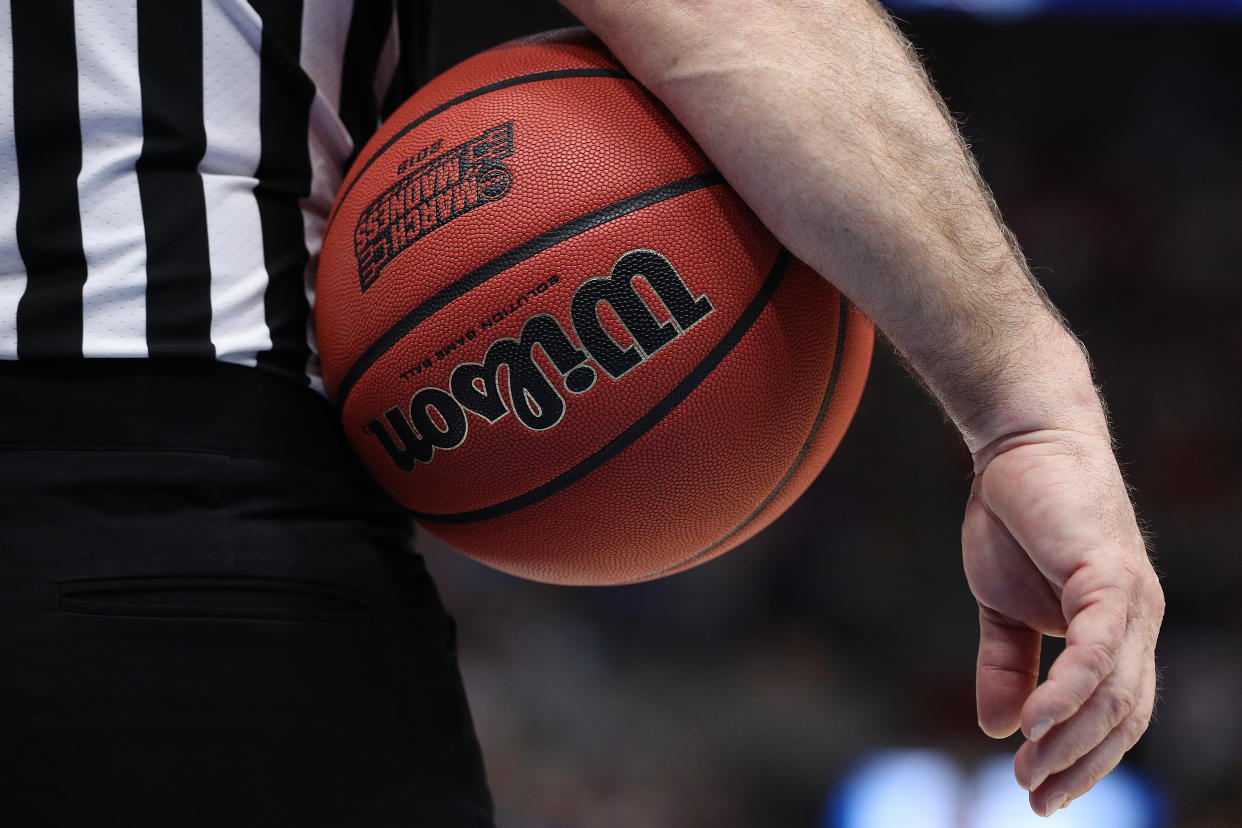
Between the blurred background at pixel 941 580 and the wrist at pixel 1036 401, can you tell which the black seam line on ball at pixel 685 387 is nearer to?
the wrist at pixel 1036 401

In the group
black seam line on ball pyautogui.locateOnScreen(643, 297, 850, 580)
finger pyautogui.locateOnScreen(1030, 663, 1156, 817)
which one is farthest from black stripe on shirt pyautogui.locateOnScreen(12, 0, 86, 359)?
finger pyautogui.locateOnScreen(1030, 663, 1156, 817)

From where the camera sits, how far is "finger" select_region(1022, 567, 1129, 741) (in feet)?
2.38

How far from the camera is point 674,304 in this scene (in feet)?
3.06

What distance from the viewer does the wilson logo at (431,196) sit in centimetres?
95

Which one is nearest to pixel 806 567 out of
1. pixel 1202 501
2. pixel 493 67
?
pixel 1202 501

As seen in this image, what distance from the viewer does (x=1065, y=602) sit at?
77 cm

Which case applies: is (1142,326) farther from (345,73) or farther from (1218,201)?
(345,73)

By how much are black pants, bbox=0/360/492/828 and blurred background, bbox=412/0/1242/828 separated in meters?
2.83

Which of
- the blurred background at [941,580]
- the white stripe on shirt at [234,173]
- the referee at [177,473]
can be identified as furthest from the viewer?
the blurred background at [941,580]

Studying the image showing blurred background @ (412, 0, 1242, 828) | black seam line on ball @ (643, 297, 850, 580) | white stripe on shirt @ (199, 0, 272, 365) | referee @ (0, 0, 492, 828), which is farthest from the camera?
blurred background @ (412, 0, 1242, 828)

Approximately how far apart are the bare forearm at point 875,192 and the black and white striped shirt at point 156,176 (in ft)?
1.19

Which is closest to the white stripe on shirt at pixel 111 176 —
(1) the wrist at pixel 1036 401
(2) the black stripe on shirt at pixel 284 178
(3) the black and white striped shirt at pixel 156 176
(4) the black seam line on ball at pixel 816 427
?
(3) the black and white striped shirt at pixel 156 176

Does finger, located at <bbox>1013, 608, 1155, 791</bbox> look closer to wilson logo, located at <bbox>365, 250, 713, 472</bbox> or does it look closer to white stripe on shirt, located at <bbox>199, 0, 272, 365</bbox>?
wilson logo, located at <bbox>365, 250, 713, 472</bbox>

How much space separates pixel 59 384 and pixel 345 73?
43cm
